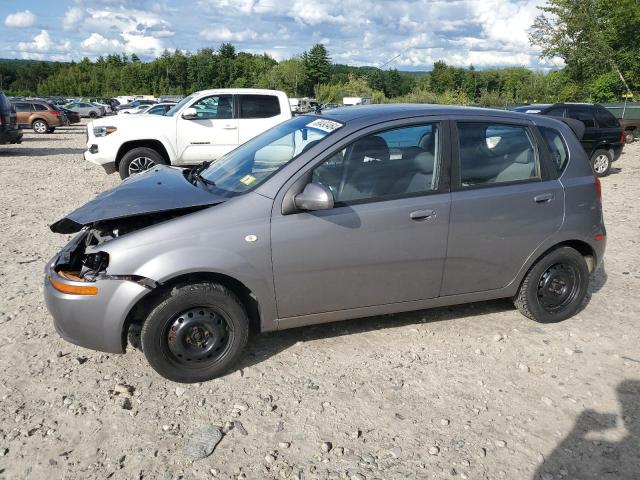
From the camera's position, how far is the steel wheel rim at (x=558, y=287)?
438 centimetres

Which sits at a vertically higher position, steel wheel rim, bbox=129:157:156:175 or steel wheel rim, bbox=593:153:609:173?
steel wheel rim, bbox=129:157:156:175

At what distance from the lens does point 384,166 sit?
12.3 ft

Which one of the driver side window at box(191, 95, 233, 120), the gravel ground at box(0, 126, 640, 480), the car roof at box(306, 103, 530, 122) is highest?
the driver side window at box(191, 95, 233, 120)

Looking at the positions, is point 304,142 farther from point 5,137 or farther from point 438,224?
point 5,137

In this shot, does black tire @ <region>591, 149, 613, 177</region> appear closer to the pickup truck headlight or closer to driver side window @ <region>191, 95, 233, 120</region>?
driver side window @ <region>191, 95, 233, 120</region>

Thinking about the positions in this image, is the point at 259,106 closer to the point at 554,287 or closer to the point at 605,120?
the point at 554,287

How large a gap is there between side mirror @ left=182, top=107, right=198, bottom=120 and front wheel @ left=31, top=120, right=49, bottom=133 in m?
20.9

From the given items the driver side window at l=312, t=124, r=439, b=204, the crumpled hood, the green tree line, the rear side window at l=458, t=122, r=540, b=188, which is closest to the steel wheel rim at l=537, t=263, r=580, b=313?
the rear side window at l=458, t=122, r=540, b=188

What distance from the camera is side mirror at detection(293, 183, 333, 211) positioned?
3.28m

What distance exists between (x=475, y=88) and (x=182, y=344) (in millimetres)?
93299

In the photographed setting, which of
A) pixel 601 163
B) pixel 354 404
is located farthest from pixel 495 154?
pixel 601 163

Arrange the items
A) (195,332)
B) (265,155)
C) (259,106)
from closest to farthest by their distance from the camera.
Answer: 1. (195,332)
2. (265,155)
3. (259,106)

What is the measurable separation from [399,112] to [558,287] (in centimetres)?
205

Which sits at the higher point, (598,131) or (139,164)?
(598,131)
